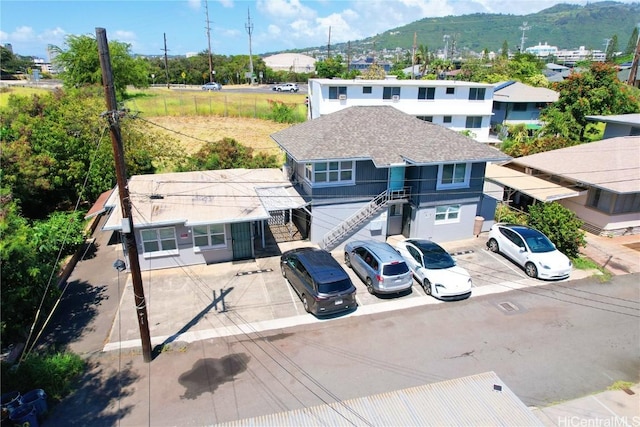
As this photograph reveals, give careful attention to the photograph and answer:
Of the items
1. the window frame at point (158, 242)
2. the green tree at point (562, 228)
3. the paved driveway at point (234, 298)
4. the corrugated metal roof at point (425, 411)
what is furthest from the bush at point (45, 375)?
the green tree at point (562, 228)

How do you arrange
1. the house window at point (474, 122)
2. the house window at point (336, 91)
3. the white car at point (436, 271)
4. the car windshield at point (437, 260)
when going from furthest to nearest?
1. the house window at point (474, 122)
2. the house window at point (336, 91)
3. the car windshield at point (437, 260)
4. the white car at point (436, 271)

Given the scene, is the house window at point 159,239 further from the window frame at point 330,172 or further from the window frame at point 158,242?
the window frame at point 330,172

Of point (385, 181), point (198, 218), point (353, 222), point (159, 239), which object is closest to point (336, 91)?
point (385, 181)

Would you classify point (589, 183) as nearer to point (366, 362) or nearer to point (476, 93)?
point (366, 362)

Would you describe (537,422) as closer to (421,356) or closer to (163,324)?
(421,356)

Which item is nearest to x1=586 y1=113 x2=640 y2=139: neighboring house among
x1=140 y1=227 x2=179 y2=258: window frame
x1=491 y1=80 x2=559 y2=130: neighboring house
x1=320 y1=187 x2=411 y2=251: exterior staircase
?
x1=491 y1=80 x2=559 y2=130: neighboring house

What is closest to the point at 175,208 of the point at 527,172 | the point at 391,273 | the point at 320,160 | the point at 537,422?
the point at 320,160
